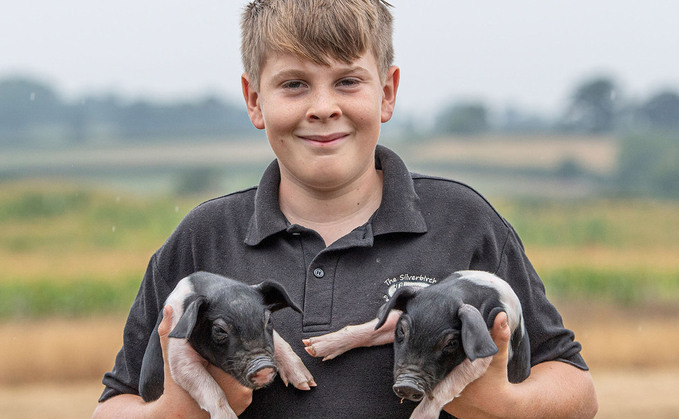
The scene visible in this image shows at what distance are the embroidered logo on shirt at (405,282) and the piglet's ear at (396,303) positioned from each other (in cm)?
5

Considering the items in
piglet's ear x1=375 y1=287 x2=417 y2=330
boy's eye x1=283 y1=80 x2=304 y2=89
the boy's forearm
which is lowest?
the boy's forearm

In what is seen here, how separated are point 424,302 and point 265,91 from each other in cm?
94

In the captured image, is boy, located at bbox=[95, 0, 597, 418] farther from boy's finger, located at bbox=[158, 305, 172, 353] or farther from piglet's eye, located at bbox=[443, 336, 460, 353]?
piglet's eye, located at bbox=[443, 336, 460, 353]

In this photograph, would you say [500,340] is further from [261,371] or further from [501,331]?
[261,371]

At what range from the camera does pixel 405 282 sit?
3152mm

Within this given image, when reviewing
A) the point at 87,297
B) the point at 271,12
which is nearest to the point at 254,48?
the point at 271,12

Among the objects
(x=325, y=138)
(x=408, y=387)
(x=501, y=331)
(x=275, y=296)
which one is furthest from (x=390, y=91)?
(x=408, y=387)

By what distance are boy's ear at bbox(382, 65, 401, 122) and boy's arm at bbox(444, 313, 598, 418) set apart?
0.95 metres

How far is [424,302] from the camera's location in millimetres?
3053

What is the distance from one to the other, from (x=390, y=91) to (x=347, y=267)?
752mm

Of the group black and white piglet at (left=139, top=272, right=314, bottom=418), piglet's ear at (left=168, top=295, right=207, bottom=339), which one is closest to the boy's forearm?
black and white piglet at (left=139, top=272, right=314, bottom=418)

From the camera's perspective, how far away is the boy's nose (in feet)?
10.1

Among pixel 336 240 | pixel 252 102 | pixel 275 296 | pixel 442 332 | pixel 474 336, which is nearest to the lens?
pixel 474 336

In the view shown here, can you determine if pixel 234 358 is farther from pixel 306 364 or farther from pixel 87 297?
pixel 87 297
